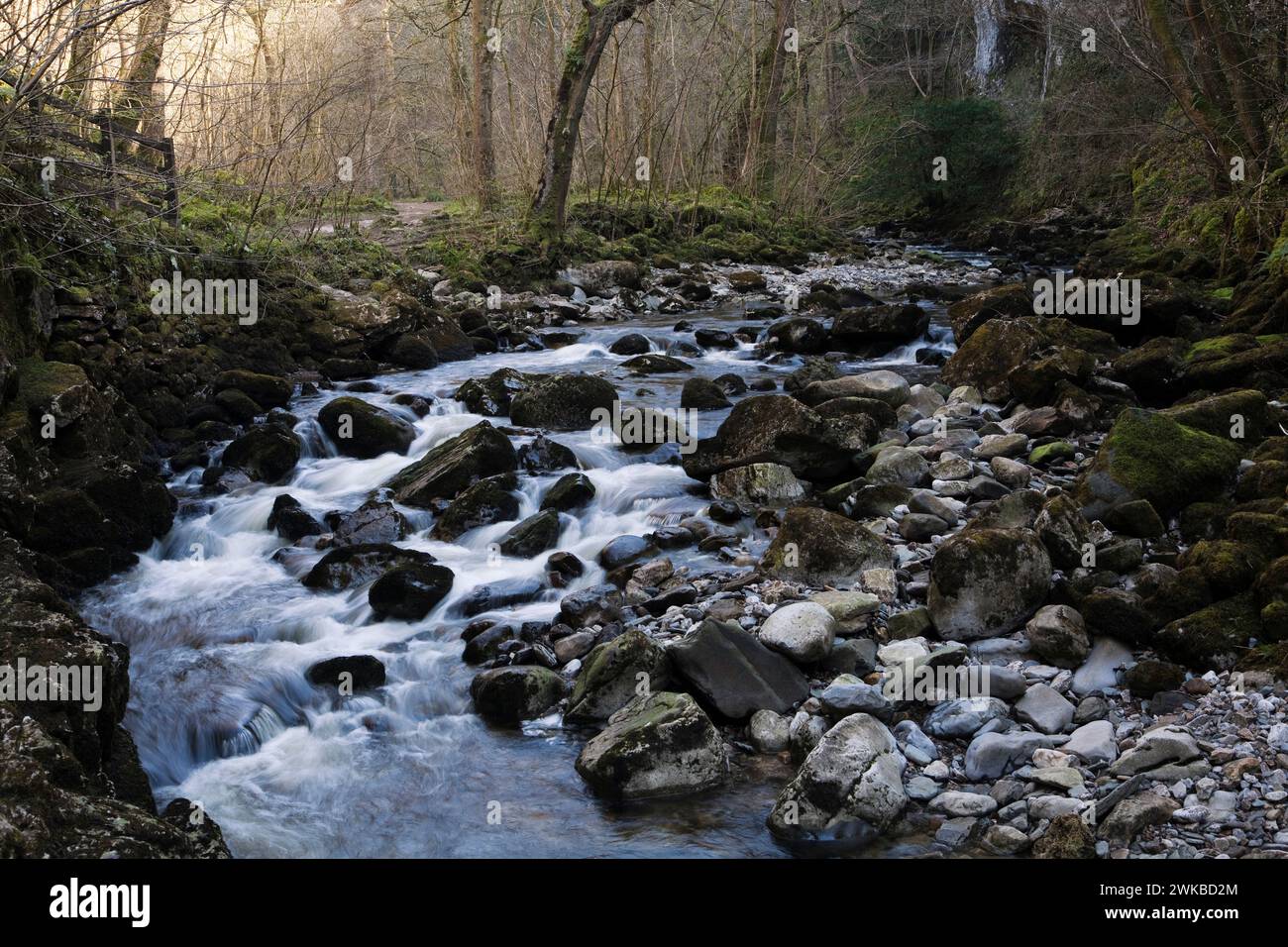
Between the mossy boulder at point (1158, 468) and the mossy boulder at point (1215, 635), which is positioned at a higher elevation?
the mossy boulder at point (1158, 468)

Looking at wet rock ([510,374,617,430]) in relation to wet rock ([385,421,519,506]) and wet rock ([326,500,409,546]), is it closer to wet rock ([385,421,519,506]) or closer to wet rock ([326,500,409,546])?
wet rock ([385,421,519,506])

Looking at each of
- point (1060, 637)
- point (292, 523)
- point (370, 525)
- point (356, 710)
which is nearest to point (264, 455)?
point (292, 523)

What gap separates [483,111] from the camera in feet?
61.6

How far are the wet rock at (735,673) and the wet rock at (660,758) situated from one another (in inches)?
13.7

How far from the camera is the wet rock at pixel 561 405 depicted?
402 inches

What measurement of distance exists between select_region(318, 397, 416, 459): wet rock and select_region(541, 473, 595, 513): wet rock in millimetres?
2162

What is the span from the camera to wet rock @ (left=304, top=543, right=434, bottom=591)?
7.02 m

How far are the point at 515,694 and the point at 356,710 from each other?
92cm

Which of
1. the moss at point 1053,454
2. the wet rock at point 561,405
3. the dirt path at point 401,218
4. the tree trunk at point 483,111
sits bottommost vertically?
the moss at point 1053,454

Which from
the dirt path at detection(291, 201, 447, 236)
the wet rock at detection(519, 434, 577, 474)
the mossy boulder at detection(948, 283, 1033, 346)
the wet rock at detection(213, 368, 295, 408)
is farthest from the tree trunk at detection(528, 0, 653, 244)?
the wet rock at detection(519, 434, 577, 474)

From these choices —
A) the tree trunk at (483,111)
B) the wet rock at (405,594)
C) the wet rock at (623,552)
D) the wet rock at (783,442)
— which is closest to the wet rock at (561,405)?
the wet rock at (783,442)

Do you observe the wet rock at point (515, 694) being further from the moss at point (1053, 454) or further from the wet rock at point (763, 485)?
the moss at point (1053, 454)

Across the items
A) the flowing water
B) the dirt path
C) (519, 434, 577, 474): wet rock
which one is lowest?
the flowing water
